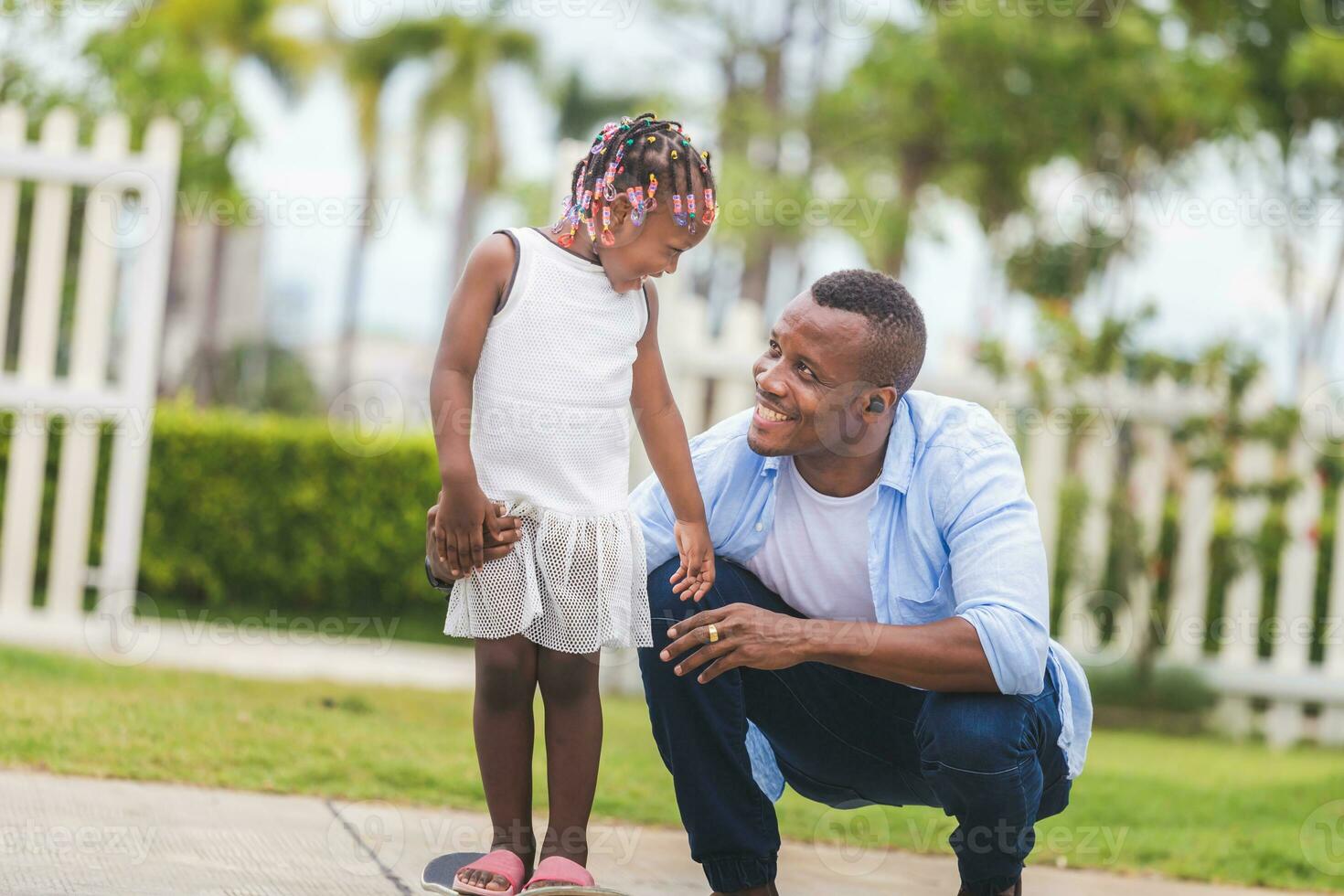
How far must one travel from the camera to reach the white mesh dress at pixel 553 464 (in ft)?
8.29

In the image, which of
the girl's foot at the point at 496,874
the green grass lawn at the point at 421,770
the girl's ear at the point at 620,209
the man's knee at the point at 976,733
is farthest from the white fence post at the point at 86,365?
the man's knee at the point at 976,733

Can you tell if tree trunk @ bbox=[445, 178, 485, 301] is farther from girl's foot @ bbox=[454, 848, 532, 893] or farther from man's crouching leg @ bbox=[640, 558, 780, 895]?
girl's foot @ bbox=[454, 848, 532, 893]

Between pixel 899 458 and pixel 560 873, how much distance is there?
0.98m

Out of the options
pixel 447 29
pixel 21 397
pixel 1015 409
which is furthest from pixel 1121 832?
pixel 447 29

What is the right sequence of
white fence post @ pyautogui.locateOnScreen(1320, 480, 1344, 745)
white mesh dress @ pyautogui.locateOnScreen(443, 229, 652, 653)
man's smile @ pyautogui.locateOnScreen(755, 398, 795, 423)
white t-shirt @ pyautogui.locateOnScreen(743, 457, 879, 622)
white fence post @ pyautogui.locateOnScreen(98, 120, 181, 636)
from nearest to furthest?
1. white mesh dress @ pyautogui.locateOnScreen(443, 229, 652, 653)
2. man's smile @ pyautogui.locateOnScreen(755, 398, 795, 423)
3. white t-shirt @ pyautogui.locateOnScreen(743, 457, 879, 622)
4. white fence post @ pyautogui.locateOnScreen(98, 120, 181, 636)
5. white fence post @ pyautogui.locateOnScreen(1320, 480, 1344, 745)

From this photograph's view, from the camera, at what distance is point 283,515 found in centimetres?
874

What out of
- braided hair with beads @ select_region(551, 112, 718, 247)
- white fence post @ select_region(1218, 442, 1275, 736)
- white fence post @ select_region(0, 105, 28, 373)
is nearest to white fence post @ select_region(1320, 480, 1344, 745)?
white fence post @ select_region(1218, 442, 1275, 736)

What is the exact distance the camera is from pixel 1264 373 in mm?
6324

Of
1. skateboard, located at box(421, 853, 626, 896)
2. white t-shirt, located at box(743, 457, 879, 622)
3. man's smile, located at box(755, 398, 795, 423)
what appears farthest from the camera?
white t-shirt, located at box(743, 457, 879, 622)

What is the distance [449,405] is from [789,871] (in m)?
1.36

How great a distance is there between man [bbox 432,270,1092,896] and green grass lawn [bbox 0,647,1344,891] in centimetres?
95

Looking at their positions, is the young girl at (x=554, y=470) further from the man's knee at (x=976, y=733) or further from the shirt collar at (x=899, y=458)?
the man's knee at (x=976, y=733)

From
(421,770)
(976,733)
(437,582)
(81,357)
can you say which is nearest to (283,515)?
(81,357)

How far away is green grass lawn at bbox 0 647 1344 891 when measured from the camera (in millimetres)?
3453
